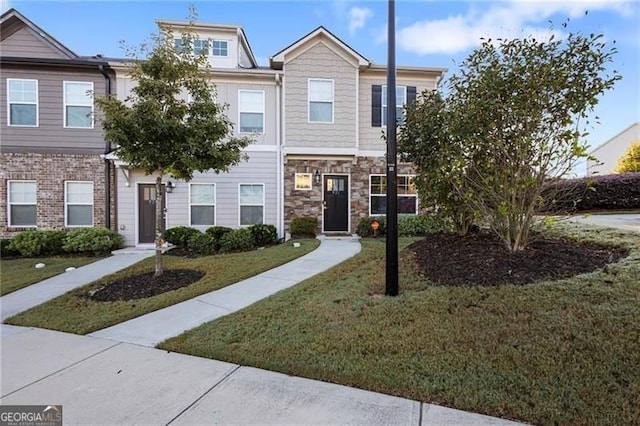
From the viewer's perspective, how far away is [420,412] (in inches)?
98.4

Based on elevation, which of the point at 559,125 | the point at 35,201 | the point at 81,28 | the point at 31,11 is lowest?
the point at 35,201

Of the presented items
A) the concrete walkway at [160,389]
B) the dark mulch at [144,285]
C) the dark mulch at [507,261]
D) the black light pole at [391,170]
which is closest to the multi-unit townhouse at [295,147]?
the dark mulch at [144,285]

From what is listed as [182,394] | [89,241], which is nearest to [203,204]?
[89,241]

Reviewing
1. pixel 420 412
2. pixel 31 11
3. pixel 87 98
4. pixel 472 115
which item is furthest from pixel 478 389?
pixel 31 11

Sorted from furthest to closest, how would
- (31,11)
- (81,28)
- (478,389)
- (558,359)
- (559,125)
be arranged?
(31,11)
(81,28)
(559,125)
(558,359)
(478,389)

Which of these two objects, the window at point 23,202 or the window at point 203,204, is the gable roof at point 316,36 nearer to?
the window at point 203,204

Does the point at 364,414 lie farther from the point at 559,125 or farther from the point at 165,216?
the point at 165,216

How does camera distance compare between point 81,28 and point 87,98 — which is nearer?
point 81,28

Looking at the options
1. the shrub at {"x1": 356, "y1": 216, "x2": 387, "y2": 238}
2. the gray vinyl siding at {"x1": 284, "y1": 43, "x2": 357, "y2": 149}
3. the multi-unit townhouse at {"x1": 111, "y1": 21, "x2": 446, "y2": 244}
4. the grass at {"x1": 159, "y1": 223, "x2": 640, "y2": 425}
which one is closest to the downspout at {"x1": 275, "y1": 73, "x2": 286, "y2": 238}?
the multi-unit townhouse at {"x1": 111, "y1": 21, "x2": 446, "y2": 244}

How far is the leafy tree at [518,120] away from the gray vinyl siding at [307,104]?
220 inches

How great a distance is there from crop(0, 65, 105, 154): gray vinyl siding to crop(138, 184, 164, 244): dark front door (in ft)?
7.35

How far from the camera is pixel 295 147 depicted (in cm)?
1090

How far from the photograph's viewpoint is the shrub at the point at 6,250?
955cm

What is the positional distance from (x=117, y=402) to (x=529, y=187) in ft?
18.4
